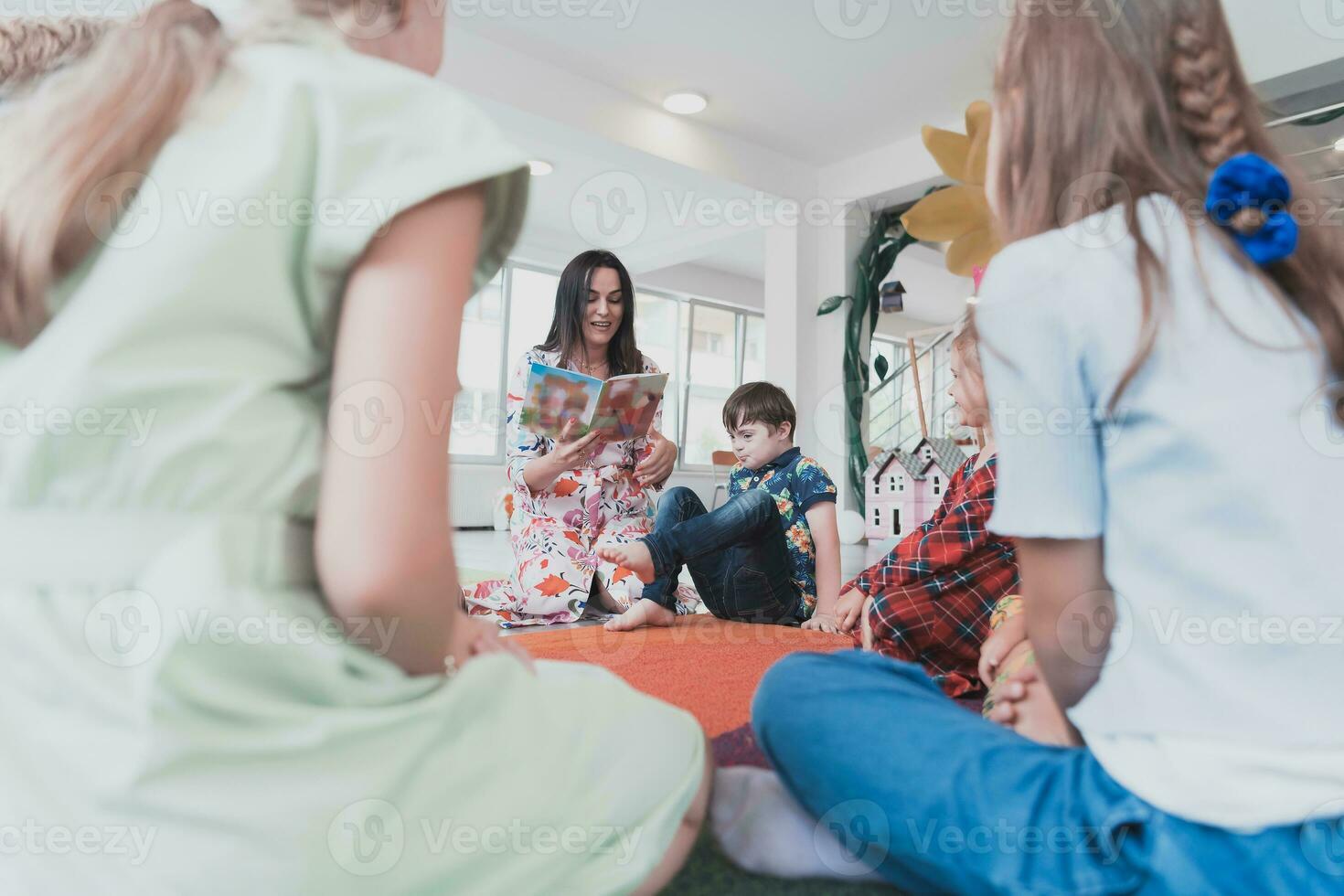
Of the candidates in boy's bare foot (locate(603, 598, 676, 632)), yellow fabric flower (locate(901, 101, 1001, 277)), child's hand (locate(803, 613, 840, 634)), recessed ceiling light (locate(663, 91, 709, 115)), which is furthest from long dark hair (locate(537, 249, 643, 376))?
recessed ceiling light (locate(663, 91, 709, 115))

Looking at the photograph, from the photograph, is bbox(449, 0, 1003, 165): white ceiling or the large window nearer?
bbox(449, 0, 1003, 165): white ceiling

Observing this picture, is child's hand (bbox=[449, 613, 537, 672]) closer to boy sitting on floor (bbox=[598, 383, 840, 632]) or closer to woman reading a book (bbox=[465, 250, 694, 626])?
boy sitting on floor (bbox=[598, 383, 840, 632])

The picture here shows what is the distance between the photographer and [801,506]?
2.03 m

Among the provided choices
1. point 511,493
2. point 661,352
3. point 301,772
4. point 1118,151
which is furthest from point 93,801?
point 661,352

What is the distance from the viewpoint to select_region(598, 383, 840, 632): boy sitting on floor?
1833 mm

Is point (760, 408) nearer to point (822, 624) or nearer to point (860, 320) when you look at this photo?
point (822, 624)

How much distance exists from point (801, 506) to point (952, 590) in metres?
0.73

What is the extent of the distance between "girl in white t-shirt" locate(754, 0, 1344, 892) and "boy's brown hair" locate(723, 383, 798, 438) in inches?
58.4

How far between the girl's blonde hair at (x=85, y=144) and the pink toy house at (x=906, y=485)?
3664mm

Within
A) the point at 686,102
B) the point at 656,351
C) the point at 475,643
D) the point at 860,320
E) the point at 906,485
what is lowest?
the point at 475,643

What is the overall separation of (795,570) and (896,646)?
2.30ft

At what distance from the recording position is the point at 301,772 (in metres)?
A: 0.40

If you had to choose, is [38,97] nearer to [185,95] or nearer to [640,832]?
[185,95]

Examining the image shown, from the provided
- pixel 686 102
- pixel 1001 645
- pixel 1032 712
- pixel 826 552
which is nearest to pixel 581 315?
pixel 826 552
